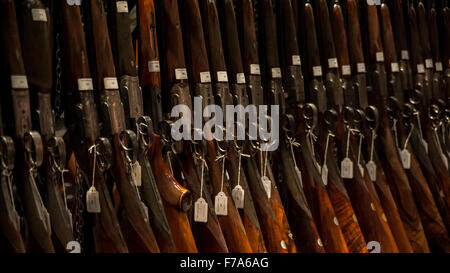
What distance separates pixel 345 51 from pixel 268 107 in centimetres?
69

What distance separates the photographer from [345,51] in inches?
147

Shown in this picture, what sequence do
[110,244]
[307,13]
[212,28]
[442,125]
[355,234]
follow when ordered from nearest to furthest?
1. [110,244]
2. [212,28]
3. [355,234]
4. [307,13]
5. [442,125]

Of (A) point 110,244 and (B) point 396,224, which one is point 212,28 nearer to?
(A) point 110,244

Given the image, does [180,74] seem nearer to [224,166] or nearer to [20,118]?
[224,166]

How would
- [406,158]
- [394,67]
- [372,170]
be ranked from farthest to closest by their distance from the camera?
[394,67], [406,158], [372,170]

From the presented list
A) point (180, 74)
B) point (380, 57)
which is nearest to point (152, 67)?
point (180, 74)

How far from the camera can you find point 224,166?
2943 millimetres

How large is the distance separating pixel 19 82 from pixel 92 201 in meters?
0.46

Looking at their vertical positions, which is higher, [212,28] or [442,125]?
[212,28]

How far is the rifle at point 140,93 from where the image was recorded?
8.11ft

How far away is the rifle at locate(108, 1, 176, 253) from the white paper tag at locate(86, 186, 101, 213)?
19 cm
